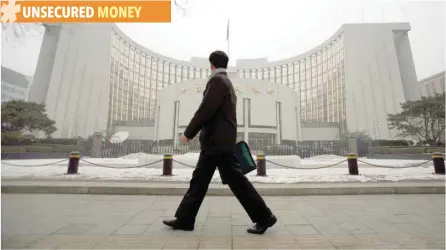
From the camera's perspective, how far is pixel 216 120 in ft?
7.07

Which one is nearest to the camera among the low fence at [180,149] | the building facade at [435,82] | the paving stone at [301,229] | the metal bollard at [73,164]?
the paving stone at [301,229]

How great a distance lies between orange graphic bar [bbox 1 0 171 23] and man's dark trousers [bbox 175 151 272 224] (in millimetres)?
2265

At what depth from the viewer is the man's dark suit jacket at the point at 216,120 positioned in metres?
2.08

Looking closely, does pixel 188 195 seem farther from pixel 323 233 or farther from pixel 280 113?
pixel 280 113

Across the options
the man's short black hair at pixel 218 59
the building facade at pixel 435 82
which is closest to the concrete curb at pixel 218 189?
the building facade at pixel 435 82

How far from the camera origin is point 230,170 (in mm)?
2121

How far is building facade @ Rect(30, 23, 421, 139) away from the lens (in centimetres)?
3797

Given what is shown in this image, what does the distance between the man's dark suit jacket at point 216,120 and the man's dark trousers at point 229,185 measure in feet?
0.34

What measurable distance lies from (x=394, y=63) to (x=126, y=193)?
2121 inches

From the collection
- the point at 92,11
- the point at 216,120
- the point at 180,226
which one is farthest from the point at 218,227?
the point at 92,11

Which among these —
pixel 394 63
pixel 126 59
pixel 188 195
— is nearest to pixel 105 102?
pixel 126 59

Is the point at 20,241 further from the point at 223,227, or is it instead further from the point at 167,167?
the point at 167,167

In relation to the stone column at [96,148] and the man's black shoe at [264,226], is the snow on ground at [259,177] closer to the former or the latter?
the man's black shoe at [264,226]

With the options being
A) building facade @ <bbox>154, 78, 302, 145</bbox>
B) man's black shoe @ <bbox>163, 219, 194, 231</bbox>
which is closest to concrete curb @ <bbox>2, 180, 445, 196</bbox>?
man's black shoe @ <bbox>163, 219, 194, 231</bbox>
